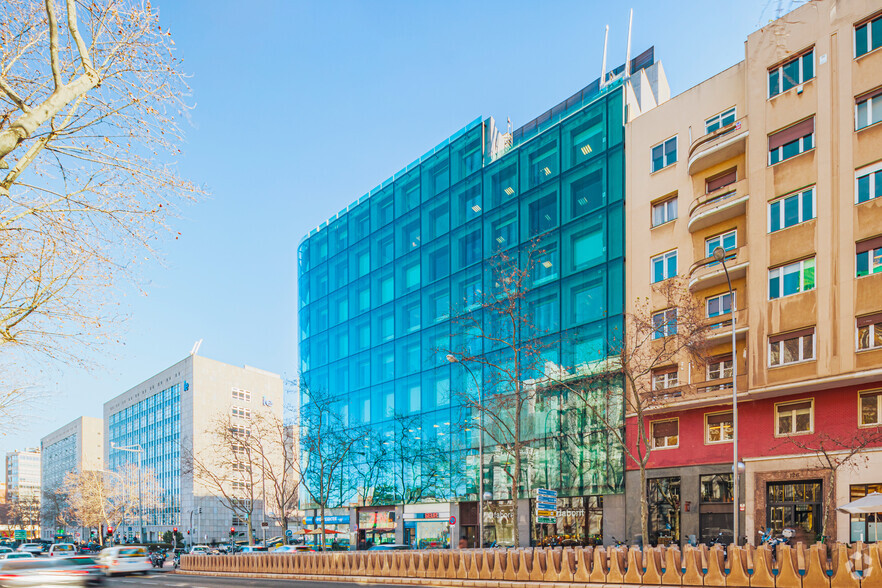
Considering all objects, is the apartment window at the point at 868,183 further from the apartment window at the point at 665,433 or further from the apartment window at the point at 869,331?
the apartment window at the point at 665,433

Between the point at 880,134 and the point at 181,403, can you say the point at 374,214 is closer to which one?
the point at 880,134

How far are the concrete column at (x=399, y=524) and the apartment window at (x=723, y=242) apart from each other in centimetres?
2655

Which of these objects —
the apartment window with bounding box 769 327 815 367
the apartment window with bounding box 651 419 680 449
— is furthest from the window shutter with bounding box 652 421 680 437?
the apartment window with bounding box 769 327 815 367

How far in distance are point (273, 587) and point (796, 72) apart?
27.5 metres

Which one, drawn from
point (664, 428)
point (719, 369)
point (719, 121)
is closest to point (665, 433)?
point (664, 428)

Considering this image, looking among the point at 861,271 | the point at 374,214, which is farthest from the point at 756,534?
the point at 374,214

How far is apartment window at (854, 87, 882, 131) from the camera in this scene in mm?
27962

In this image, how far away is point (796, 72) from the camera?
31.2 meters

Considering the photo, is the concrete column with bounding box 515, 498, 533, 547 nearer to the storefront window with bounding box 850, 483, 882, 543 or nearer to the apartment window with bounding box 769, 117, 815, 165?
the storefront window with bounding box 850, 483, 882, 543

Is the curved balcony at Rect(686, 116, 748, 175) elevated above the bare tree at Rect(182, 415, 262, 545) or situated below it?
above

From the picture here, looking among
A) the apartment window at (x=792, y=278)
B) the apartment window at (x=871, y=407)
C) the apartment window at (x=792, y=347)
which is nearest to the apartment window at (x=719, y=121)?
the apartment window at (x=792, y=278)

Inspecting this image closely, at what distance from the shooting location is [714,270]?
107ft

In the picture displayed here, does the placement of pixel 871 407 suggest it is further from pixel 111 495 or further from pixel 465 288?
pixel 111 495

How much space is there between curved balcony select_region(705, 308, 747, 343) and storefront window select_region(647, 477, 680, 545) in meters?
6.74
